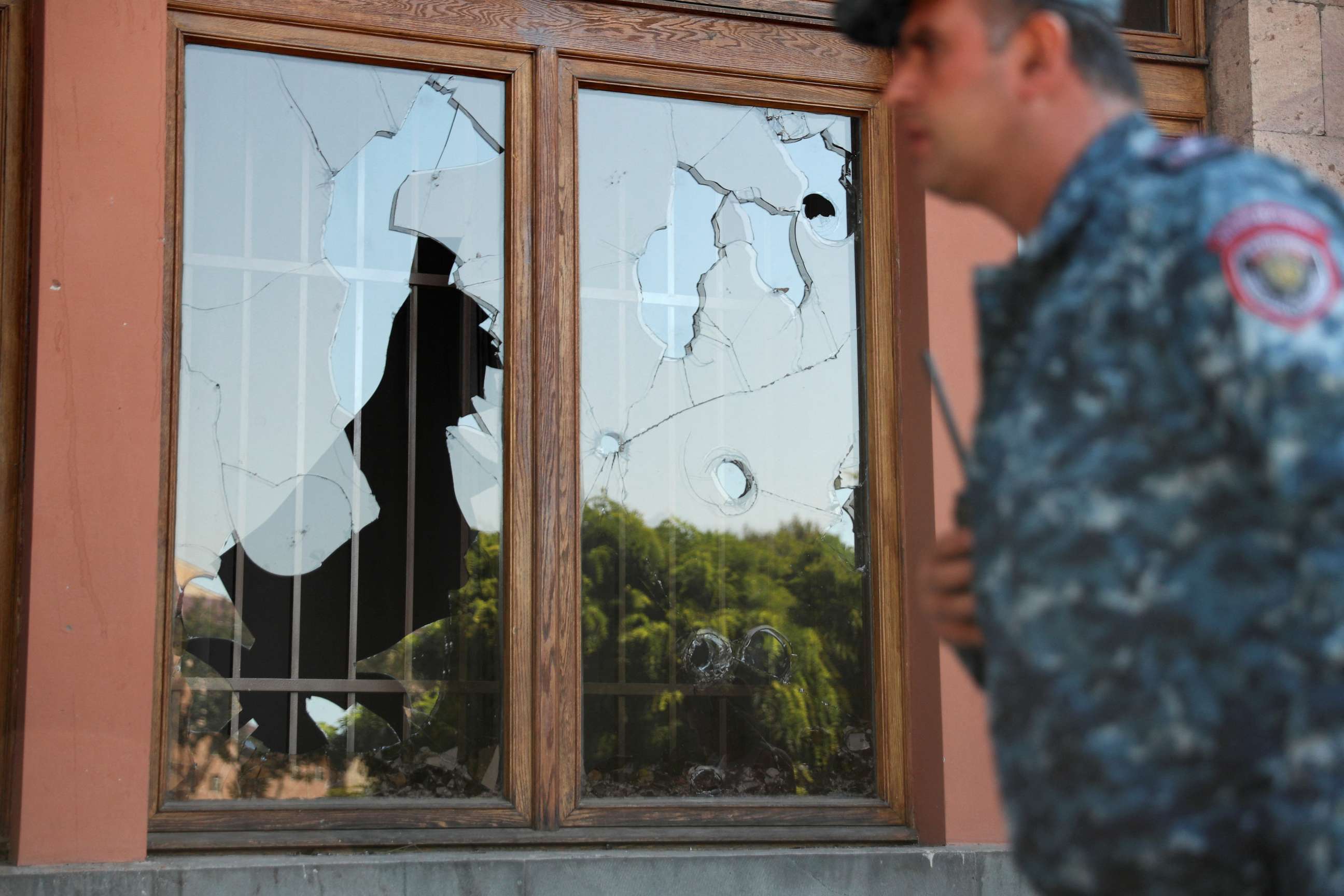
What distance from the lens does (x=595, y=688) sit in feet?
15.9

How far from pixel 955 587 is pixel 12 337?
3.50m

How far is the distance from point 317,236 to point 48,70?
877 mm

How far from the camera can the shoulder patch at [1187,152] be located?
4.49ft

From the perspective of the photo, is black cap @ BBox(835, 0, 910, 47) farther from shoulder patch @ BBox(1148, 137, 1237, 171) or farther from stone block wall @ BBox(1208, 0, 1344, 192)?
stone block wall @ BBox(1208, 0, 1344, 192)

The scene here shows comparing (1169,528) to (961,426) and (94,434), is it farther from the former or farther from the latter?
(961,426)

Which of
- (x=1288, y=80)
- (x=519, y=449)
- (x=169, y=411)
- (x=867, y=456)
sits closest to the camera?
(x=169, y=411)

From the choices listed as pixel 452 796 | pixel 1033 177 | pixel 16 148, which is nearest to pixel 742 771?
pixel 452 796

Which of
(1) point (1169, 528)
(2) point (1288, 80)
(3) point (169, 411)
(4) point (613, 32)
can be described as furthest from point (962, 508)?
(2) point (1288, 80)

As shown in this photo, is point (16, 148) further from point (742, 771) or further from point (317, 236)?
point (742, 771)

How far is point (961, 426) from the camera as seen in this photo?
498cm

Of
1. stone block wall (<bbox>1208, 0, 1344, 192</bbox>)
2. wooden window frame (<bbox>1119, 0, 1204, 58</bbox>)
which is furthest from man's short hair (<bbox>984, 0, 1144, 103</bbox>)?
wooden window frame (<bbox>1119, 0, 1204, 58</bbox>)

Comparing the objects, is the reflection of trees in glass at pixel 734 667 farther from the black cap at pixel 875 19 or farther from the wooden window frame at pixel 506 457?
the black cap at pixel 875 19

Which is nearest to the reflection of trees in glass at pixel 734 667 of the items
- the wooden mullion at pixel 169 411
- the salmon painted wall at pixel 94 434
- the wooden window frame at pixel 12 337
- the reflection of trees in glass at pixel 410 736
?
the reflection of trees in glass at pixel 410 736

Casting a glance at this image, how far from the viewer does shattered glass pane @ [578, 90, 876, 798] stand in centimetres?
491
